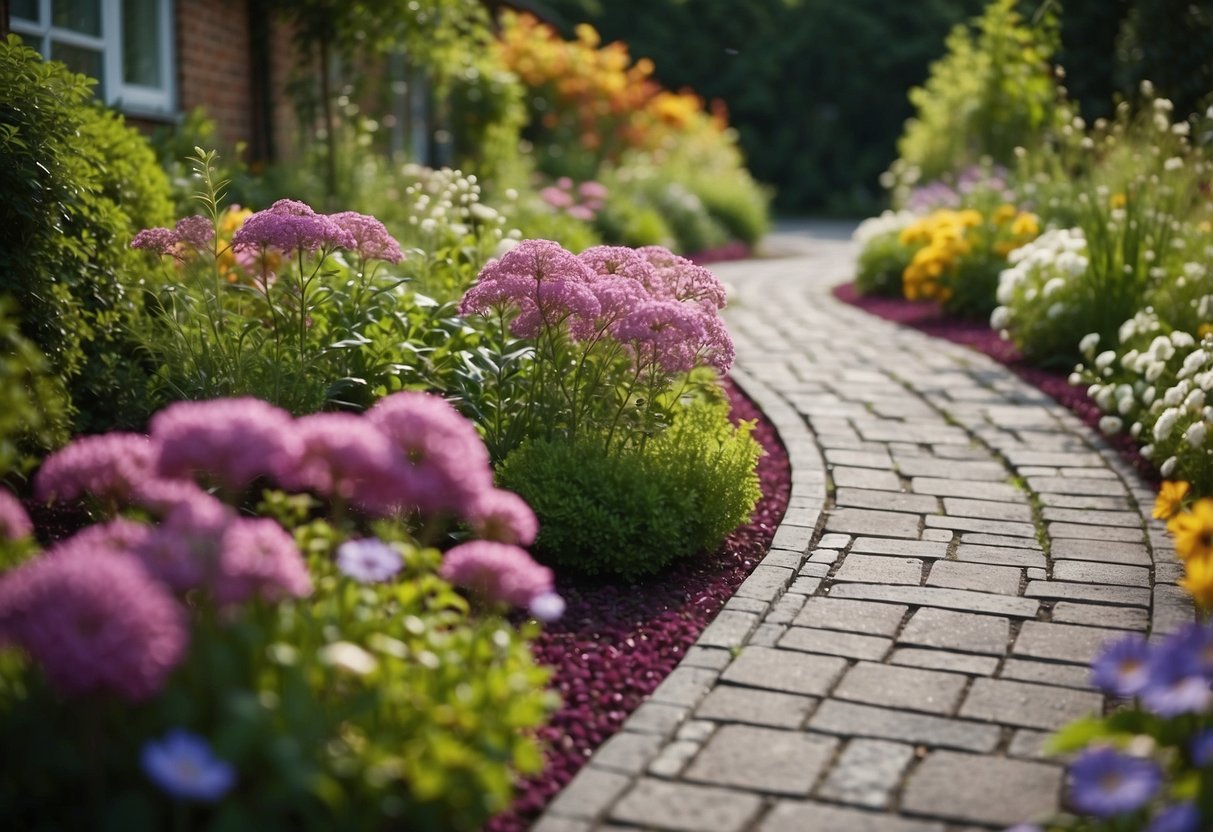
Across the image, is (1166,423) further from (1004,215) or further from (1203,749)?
(1004,215)

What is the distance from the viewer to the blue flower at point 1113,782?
6.15ft

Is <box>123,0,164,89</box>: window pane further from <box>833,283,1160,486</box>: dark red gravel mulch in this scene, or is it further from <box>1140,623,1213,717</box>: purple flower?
<box>1140,623,1213,717</box>: purple flower

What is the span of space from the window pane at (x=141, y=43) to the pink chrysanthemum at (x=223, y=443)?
5.81m

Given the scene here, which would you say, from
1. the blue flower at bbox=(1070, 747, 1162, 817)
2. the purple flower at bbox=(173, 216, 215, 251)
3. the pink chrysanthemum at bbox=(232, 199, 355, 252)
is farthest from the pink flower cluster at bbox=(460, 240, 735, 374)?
the blue flower at bbox=(1070, 747, 1162, 817)

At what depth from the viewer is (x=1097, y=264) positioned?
6.30 meters

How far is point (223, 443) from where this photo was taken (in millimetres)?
2084

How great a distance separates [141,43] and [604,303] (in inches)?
200

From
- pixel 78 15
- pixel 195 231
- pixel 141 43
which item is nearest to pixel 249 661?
pixel 195 231

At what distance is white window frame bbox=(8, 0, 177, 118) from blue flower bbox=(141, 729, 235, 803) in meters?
4.80

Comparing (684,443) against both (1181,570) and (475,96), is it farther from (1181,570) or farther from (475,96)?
(475,96)

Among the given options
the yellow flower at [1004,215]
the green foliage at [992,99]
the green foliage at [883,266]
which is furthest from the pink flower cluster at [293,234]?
the green foliage at [992,99]

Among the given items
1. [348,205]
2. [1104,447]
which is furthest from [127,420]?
[1104,447]

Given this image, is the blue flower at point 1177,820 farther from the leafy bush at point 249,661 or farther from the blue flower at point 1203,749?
the leafy bush at point 249,661

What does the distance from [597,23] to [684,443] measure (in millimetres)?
22873
